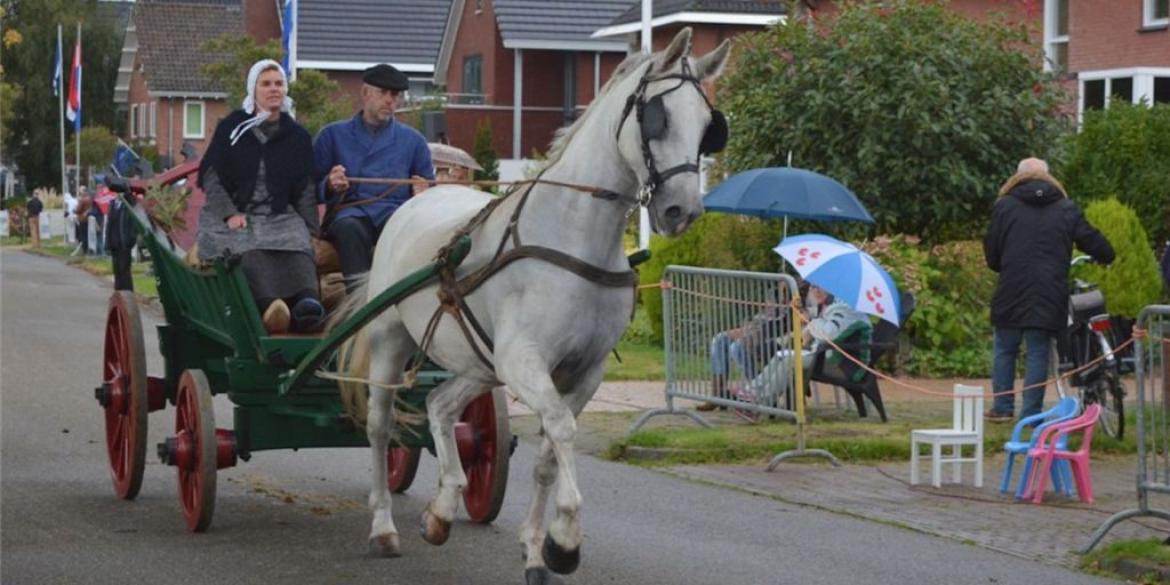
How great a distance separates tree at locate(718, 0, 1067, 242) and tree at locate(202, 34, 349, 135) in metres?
14.9

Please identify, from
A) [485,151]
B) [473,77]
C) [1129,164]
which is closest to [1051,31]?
[1129,164]

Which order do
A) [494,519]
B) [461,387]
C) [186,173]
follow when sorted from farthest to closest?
1. [186,173]
2. [494,519]
3. [461,387]

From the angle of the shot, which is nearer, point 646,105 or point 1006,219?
point 646,105

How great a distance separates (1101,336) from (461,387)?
22.5ft

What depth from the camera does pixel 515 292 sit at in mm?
A: 8008

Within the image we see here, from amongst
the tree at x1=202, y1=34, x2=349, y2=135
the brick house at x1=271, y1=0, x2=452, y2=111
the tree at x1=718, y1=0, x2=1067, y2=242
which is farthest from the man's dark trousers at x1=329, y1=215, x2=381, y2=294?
the brick house at x1=271, y1=0, x2=452, y2=111

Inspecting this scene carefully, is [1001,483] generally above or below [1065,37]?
below

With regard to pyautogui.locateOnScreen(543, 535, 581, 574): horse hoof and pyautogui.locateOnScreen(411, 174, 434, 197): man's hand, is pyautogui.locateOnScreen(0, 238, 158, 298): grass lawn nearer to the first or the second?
pyautogui.locateOnScreen(411, 174, 434, 197): man's hand

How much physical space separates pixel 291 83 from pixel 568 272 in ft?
85.8

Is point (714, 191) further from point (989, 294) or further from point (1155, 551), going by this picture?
point (1155, 551)

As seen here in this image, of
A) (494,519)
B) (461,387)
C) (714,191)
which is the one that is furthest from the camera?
(714,191)

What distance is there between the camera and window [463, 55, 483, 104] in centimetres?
5249

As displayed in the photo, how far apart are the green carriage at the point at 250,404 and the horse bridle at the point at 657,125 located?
4.67 ft

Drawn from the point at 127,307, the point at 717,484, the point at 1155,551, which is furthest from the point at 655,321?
the point at 1155,551
